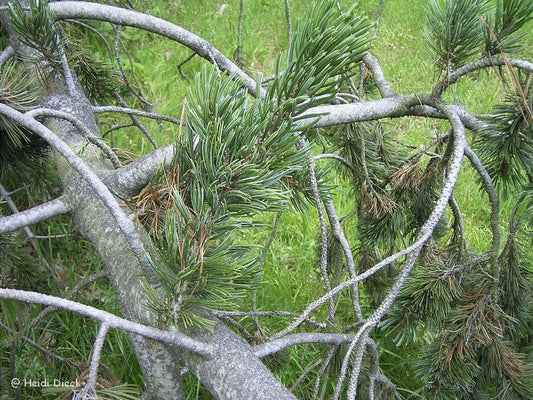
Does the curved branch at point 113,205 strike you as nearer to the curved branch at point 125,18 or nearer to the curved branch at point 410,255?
the curved branch at point 410,255

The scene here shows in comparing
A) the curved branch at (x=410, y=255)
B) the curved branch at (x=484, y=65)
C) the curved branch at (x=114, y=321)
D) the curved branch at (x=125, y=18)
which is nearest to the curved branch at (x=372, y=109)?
the curved branch at (x=484, y=65)

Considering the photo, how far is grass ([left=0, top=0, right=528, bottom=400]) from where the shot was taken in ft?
5.85

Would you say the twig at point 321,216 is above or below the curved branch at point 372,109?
below

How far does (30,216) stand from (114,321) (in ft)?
1.10

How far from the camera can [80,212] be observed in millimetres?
844

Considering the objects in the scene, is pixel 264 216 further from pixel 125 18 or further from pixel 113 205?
pixel 113 205

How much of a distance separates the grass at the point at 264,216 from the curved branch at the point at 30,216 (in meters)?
0.53

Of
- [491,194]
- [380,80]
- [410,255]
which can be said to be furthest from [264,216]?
[410,255]

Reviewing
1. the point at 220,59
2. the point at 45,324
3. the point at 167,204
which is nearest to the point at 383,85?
the point at 220,59

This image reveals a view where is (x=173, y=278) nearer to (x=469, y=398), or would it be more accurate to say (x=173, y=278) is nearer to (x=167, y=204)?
(x=167, y=204)

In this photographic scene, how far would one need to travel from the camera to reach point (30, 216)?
2.69ft

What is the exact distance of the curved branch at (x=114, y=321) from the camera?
0.56m

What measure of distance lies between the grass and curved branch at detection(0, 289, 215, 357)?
1.96ft

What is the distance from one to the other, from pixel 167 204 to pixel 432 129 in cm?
272
